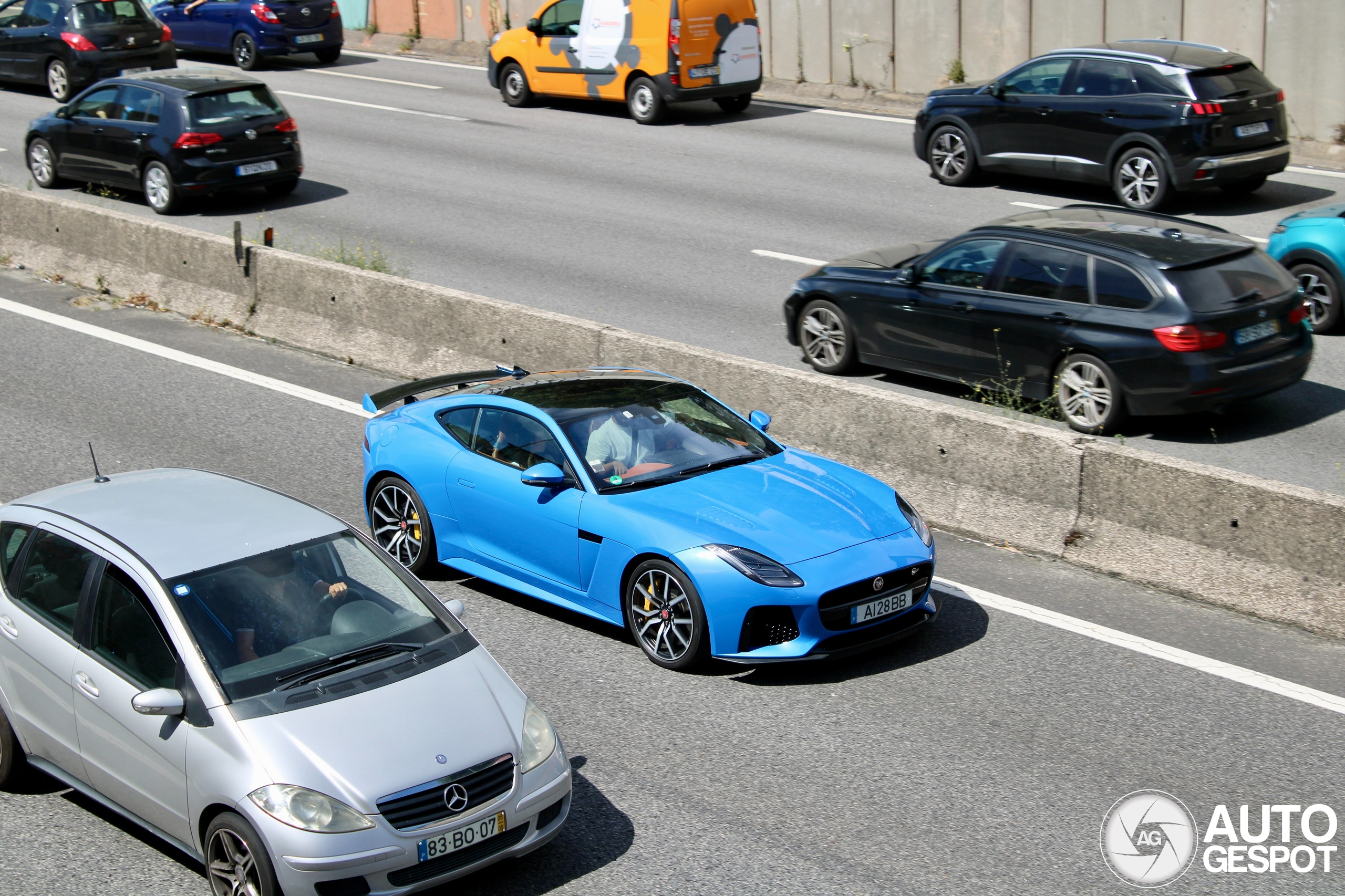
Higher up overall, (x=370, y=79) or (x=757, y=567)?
(x=370, y=79)

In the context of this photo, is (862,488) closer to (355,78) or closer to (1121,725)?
(1121,725)

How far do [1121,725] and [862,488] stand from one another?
6.54ft

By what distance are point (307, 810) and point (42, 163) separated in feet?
57.0

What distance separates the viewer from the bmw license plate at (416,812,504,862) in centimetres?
515

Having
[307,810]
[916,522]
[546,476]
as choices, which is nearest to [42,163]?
[546,476]

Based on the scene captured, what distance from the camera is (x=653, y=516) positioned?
756 cm

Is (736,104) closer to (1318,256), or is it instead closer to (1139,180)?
(1139,180)

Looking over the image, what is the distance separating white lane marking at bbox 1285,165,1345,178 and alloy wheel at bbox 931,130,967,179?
4.20m

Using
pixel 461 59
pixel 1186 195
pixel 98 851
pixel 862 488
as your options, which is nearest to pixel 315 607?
pixel 98 851

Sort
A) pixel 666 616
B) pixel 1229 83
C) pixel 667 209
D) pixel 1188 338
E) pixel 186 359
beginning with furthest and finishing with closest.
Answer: pixel 667 209, pixel 1229 83, pixel 186 359, pixel 1188 338, pixel 666 616

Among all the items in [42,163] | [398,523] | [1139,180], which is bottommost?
[398,523]

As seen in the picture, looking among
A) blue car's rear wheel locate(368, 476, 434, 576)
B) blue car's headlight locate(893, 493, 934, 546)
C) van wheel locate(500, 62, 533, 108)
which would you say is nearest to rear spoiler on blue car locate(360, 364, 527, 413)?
blue car's rear wheel locate(368, 476, 434, 576)

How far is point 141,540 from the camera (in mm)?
5902

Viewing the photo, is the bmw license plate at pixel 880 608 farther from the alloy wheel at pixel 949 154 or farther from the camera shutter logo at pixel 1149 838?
the alloy wheel at pixel 949 154
